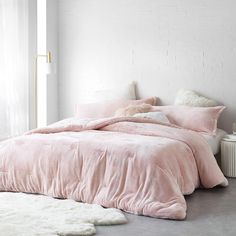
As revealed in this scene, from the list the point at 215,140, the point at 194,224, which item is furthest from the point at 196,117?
the point at 194,224

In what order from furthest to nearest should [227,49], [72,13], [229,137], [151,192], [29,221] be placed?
1. [72,13]
2. [227,49]
3. [229,137]
4. [151,192]
5. [29,221]

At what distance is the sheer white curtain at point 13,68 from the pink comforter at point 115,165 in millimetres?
1146

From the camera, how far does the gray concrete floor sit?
3.12m

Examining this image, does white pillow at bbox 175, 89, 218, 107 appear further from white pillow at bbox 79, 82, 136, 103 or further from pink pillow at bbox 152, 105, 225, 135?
white pillow at bbox 79, 82, 136, 103

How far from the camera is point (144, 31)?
5844mm

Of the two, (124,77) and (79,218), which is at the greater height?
(124,77)

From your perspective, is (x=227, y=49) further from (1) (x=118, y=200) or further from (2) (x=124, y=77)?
(1) (x=118, y=200)

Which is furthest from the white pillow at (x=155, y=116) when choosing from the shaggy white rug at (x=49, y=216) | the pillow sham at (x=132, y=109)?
the shaggy white rug at (x=49, y=216)

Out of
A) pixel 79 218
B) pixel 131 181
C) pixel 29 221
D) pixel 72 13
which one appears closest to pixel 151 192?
pixel 131 181

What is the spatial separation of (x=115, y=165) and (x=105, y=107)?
1983mm

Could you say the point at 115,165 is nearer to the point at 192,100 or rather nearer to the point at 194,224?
the point at 194,224

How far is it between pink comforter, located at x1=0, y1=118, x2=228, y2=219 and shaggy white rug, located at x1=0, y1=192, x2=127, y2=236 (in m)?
0.17

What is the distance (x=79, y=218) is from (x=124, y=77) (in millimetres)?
2977

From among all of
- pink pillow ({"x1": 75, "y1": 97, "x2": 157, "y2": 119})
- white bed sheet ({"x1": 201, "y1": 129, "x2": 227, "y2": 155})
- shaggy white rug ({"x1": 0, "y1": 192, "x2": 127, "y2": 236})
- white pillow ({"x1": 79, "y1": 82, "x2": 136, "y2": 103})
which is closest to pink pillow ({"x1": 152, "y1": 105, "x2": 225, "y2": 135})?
white bed sheet ({"x1": 201, "y1": 129, "x2": 227, "y2": 155})
